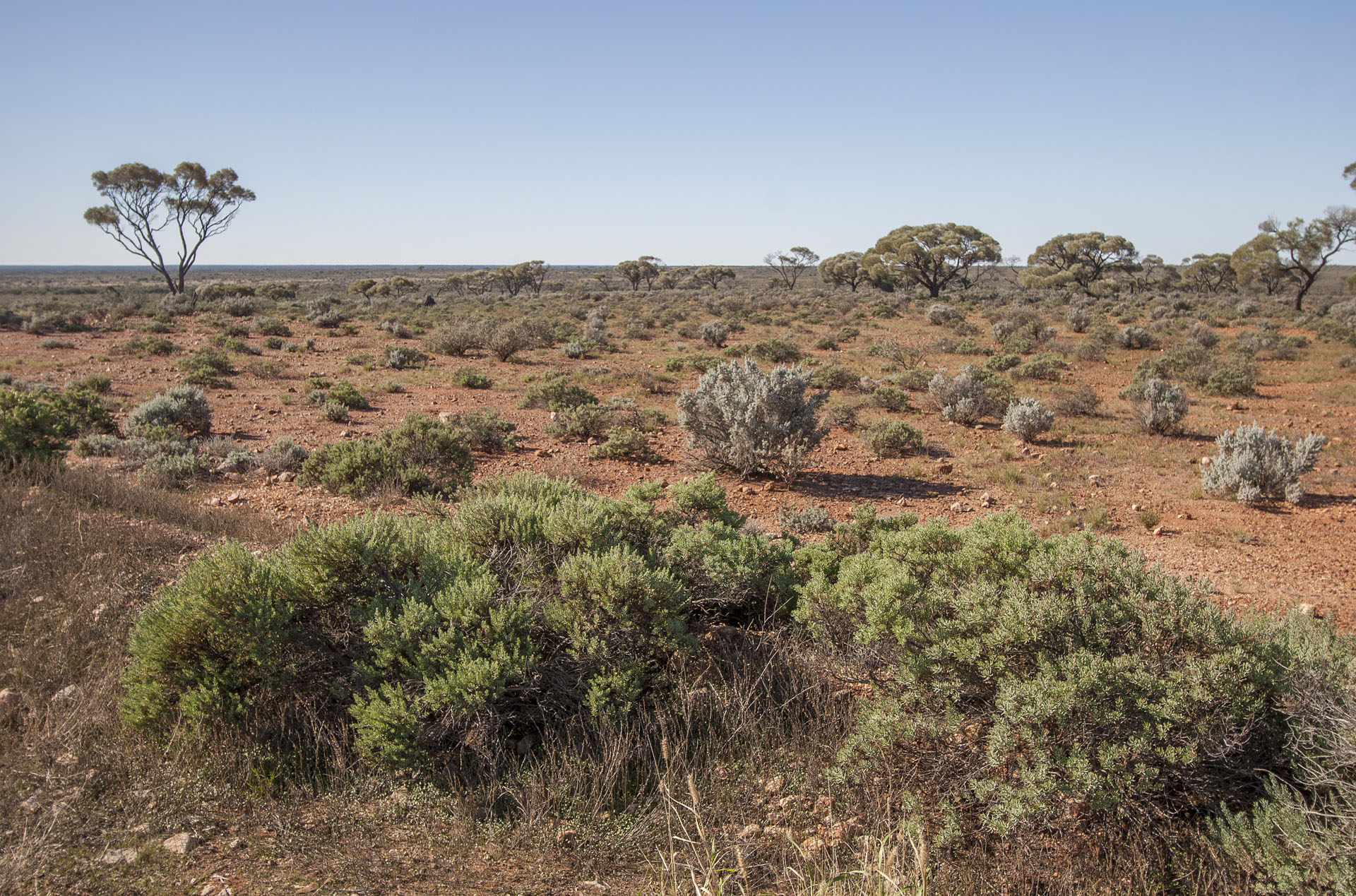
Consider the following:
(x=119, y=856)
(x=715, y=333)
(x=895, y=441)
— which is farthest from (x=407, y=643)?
(x=715, y=333)

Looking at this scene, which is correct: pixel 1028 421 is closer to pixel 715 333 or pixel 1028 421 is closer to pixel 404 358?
pixel 715 333

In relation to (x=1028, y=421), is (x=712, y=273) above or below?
above

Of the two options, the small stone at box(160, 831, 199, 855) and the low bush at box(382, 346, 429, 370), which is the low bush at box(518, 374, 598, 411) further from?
the small stone at box(160, 831, 199, 855)

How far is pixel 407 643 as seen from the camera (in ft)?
10.3

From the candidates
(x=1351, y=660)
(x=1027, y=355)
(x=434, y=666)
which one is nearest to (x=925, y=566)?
(x=1351, y=660)

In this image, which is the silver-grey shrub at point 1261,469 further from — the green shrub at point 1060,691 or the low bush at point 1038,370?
the low bush at point 1038,370

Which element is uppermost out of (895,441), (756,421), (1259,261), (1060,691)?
(1259,261)

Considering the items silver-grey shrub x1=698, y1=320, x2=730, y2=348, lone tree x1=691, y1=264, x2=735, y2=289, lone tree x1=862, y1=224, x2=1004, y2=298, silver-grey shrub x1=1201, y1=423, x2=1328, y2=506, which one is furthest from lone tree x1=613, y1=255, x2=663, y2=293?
silver-grey shrub x1=1201, y1=423, x2=1328, y2=506

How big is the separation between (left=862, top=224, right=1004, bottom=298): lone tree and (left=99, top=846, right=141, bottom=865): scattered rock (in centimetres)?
4155

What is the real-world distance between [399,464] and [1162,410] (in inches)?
432

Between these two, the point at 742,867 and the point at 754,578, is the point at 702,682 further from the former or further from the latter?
the point at 742,867

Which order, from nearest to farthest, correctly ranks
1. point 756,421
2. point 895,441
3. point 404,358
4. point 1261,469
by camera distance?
point 1261,469
point 756,421
point 895,441
point 404,358

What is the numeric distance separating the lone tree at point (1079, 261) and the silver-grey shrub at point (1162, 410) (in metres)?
36.8

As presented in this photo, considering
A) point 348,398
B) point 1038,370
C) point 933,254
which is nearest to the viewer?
point 348,398
